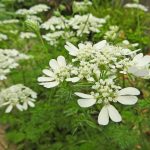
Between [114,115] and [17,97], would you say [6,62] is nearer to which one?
[17,97]

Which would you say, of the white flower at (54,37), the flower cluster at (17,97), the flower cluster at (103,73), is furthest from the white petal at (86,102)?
the white flower at (54,37)

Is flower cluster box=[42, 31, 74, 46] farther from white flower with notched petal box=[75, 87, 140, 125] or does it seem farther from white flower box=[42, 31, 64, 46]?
white flower with notched petal box=[75, 87, 140, 125]

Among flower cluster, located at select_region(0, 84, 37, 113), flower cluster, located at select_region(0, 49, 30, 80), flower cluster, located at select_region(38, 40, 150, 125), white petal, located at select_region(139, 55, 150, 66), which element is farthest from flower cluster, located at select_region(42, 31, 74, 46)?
white petal, located at select_region(139, 55, 150, 66)

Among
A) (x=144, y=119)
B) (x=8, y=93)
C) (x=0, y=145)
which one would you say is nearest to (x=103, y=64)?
(x=144, y=119)

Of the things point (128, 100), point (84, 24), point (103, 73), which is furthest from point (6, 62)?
point (128, 100)

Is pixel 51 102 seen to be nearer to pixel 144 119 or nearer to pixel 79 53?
pixel 144 119

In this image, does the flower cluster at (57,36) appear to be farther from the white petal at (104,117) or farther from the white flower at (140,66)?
the white petal at (104,117)
